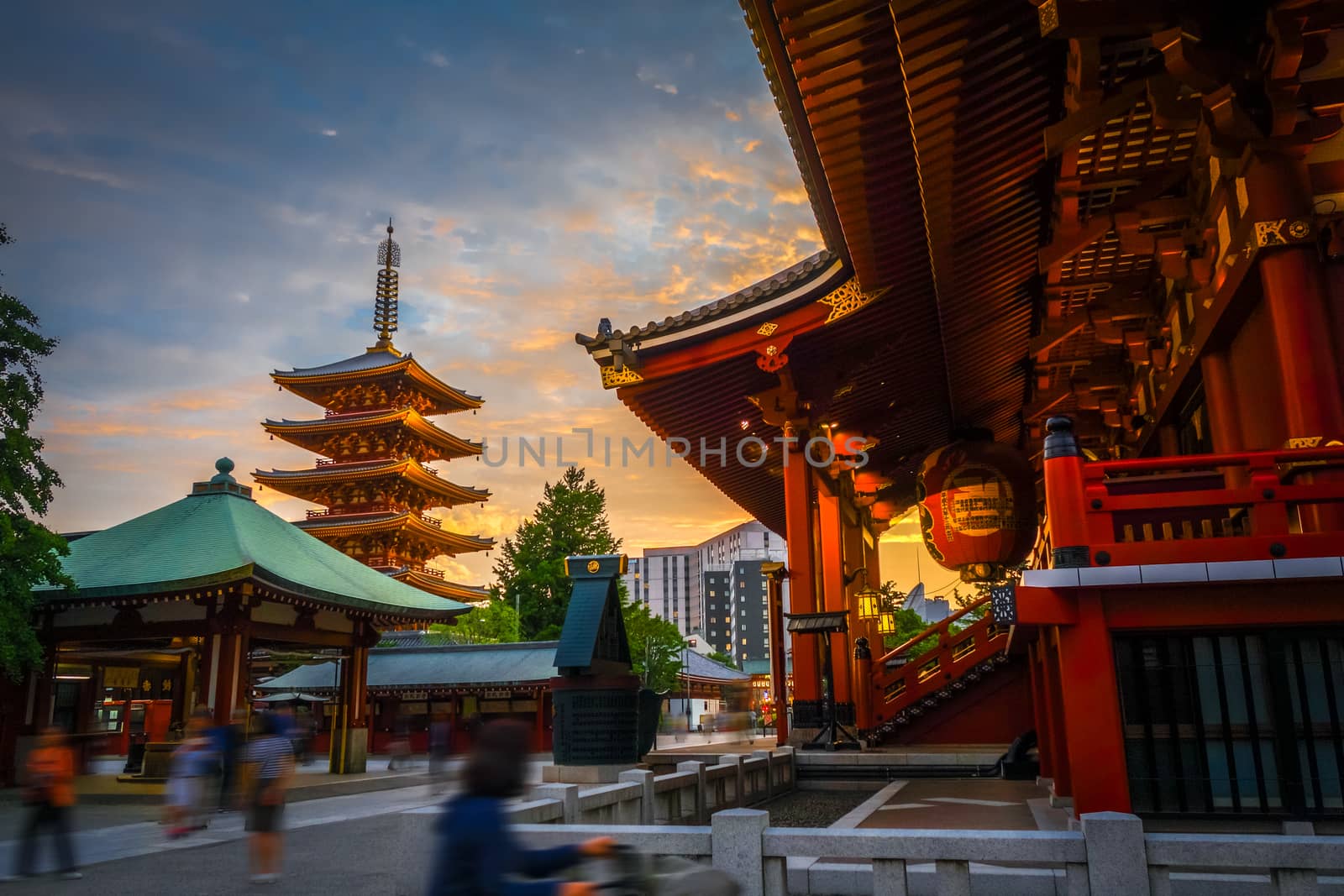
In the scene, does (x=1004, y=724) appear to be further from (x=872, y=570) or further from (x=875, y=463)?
(x=872, y=570)

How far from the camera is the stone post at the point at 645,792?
28.0ft

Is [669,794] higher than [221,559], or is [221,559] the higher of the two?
[221,559]

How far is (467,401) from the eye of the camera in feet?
166

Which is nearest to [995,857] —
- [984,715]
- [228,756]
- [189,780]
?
[189,780]

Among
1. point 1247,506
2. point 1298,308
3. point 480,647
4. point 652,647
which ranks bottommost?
point 1247,506

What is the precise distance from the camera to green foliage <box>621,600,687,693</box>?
4569 cm

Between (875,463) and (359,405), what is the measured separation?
3387 centimetres

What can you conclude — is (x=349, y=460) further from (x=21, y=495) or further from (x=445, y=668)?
(x=21, y=495)

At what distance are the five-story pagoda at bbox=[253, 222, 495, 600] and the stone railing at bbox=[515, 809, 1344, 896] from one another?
40038mm

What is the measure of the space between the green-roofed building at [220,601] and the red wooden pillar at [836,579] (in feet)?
31.7

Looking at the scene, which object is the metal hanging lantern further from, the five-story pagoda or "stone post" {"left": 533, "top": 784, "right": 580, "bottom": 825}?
the five-story pagoda

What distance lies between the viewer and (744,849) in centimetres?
534

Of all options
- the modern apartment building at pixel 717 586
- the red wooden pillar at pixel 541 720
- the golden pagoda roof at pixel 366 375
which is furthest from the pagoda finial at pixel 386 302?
the modern apartment building at pixel 717 586

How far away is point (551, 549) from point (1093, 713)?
39.5 meters
